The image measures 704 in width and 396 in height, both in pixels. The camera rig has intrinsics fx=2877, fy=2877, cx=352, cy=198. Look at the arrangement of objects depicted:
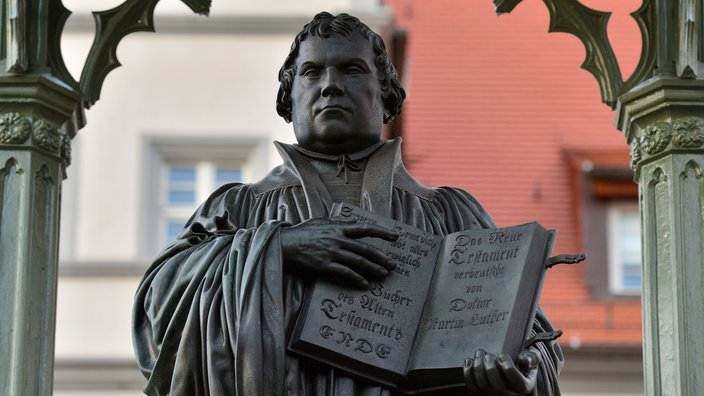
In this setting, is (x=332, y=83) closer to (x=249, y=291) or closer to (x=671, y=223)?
(x=249, y=291)

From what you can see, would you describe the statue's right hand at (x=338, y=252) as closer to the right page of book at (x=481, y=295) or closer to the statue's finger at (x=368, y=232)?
the statue's finger at (x=368, y=232)

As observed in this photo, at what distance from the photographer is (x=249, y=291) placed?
11.7m

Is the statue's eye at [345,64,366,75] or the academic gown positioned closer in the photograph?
the academic gown

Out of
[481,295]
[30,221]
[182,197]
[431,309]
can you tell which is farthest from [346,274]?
[182,197]

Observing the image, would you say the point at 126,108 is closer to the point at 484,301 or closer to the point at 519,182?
the point at 519,182

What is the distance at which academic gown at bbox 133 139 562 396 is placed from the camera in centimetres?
1159

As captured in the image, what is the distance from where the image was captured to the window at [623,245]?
110 feet

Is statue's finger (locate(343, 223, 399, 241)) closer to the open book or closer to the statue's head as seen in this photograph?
the open book

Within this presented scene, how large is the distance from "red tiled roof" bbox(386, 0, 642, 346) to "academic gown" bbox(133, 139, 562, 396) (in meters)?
19.2

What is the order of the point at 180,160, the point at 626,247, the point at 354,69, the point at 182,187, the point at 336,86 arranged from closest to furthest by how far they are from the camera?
the point at 336,86
the point at 354,69
the point at 182,187
the point at 180,160
the point at 626,247

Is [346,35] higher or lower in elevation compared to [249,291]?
higher

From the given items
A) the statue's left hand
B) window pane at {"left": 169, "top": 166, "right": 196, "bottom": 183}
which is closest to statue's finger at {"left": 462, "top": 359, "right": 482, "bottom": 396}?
the statue's left hand

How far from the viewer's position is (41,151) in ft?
42.7

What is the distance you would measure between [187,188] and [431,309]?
20.4 meters
